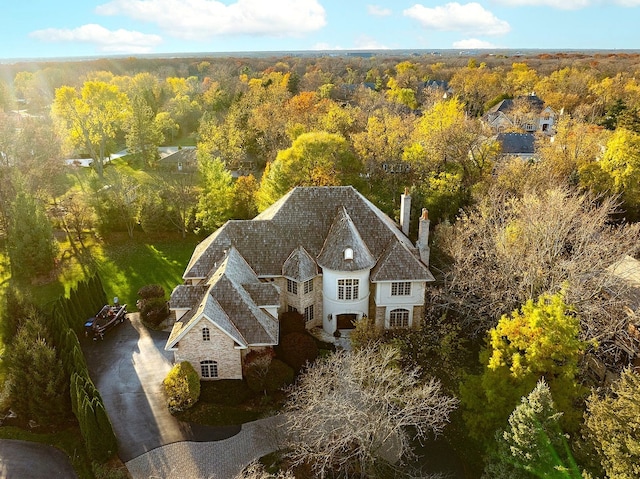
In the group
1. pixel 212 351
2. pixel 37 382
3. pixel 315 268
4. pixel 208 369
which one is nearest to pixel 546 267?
pixel 315 268

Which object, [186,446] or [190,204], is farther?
[190,204]

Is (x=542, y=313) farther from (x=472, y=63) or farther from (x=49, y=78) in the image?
(x=472, y=63)

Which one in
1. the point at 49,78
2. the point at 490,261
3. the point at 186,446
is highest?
the point at 49,78

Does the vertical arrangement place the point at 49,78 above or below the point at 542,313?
above

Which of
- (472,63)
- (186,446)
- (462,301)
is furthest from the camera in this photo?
(472,63)

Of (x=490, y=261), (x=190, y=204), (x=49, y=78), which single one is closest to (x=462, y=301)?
(x=490, y=261)

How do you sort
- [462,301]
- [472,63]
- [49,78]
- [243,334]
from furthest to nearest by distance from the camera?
[472,63] → [49,78] → [462,301] → [243,334]

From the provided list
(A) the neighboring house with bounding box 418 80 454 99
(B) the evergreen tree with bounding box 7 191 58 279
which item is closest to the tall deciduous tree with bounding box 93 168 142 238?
(B) the evergreen tree with bounding box 7 191 58 279

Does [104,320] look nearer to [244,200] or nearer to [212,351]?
[212,351]
